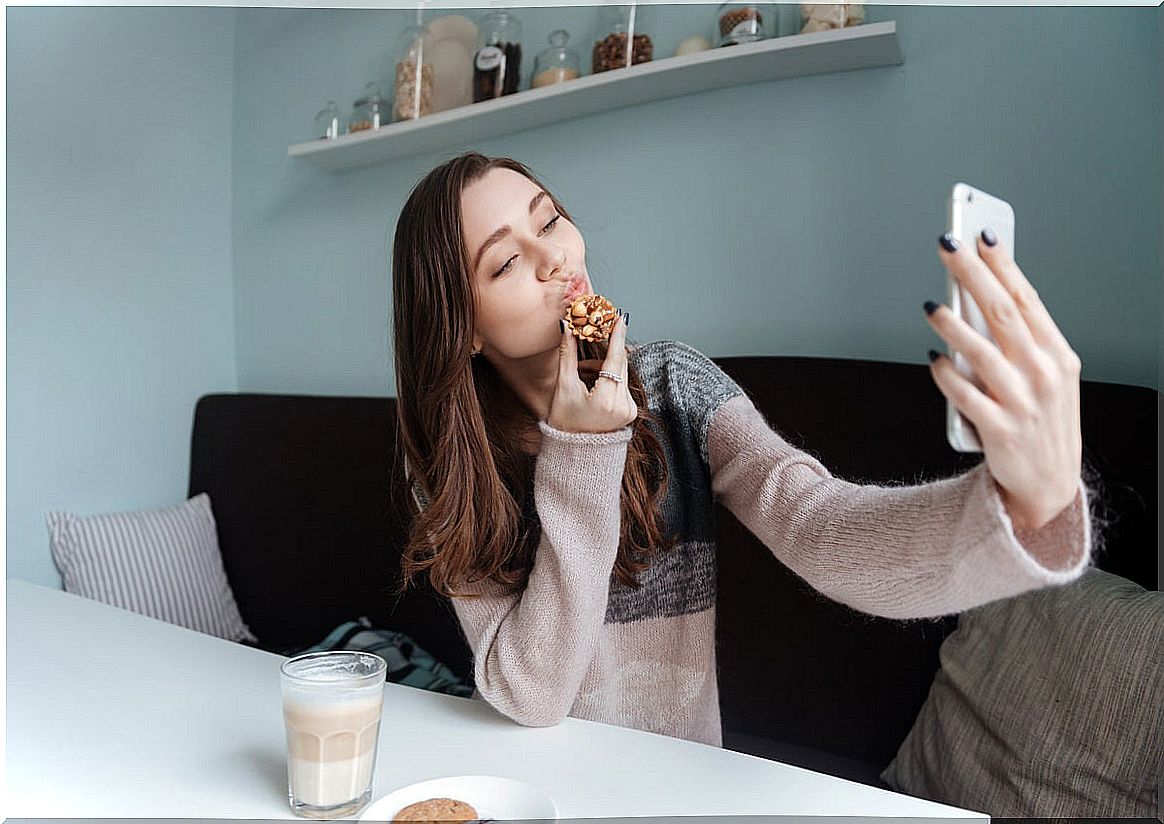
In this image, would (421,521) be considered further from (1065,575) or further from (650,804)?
(1065,575)

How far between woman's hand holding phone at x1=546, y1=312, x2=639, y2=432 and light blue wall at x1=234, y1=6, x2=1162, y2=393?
0.82 meters

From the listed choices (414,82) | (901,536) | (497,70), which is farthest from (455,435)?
(414,82)

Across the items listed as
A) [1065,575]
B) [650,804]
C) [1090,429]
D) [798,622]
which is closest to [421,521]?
[650,804]

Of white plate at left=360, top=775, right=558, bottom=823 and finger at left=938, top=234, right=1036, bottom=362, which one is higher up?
finger at left=938, top=234, right=1036, bottom=362

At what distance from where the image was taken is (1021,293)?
558 mm

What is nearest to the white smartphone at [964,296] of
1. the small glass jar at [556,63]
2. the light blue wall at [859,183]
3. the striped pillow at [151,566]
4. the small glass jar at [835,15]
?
the light blue wall at [859,183]

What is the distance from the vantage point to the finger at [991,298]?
55cm

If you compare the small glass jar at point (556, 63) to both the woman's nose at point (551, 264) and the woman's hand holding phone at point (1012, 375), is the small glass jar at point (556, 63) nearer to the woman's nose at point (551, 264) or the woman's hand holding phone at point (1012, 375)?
the woman's nose at point (551, 264)

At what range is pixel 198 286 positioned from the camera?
8.23 ft

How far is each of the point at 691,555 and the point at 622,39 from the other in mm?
1065

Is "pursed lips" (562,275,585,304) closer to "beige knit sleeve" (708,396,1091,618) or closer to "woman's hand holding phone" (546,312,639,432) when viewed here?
"woman's hand holding phone" (546,312,639,432)

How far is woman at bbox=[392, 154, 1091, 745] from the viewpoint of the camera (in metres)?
0.57

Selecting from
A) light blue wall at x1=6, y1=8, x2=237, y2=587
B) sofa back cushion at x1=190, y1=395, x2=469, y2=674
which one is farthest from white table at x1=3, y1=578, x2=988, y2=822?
light blue wall at x1=6, y1=8, x2=237, y2=587

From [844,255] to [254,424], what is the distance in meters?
1.46
